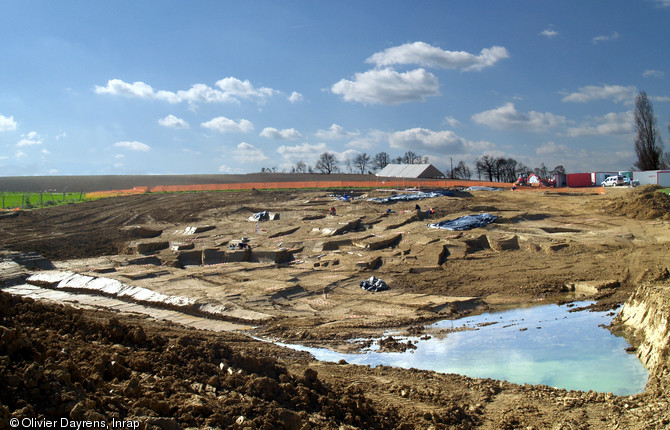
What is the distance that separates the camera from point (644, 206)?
21.7 m

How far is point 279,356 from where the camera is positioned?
8.41 metres

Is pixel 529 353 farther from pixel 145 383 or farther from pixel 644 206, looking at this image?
pixel 644 206

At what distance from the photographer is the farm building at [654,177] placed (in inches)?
1527

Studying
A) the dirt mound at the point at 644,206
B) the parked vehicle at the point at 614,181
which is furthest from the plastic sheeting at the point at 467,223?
the parked vehicle at the point at 614,181

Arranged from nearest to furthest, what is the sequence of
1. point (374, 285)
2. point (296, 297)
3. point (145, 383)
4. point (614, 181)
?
point (145, 383)
point (296, 297)
point (374, 285)
point (614, 181)

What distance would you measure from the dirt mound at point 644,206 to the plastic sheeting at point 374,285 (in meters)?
14.5

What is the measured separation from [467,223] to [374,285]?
7.68 metres

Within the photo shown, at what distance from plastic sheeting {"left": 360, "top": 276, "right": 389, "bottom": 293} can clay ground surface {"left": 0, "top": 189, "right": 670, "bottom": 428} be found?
358 mm

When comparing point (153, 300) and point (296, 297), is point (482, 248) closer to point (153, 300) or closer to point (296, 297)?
point (296, 297)

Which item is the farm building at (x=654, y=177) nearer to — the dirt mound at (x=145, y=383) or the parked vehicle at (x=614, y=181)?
the parked vehicle at (x=614, y=181)

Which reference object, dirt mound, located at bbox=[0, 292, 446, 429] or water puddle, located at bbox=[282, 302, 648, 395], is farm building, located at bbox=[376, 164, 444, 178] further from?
dirt mound, located at bbox=[0, 292, 446, 429]

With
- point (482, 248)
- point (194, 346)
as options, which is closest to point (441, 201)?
point (482, 248)

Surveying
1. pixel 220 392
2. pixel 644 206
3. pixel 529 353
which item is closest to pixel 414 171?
pixel 644 206

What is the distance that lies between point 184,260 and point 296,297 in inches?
304
